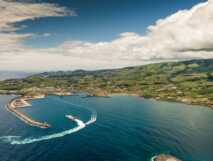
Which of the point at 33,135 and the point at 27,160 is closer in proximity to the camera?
the point at 27,160

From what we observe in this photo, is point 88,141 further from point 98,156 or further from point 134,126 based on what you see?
point 134,126

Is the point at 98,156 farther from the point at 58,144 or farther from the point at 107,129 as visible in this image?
the point at 107,129

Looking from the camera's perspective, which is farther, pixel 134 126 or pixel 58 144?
pixel 134 126

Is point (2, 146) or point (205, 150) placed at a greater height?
point (2, 146)

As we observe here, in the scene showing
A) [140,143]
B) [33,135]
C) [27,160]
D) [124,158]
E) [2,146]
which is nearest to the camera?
[27,160]

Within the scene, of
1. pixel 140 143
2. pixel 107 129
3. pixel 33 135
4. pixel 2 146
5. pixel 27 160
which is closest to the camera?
pixel 27 160

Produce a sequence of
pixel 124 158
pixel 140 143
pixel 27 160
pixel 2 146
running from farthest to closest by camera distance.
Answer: pixel 140 143 → pixel 2 146 → pixel 124 158 → pixel 27 160

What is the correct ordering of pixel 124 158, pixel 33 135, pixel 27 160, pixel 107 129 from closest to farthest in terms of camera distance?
pixel 27 160, pixel 124 158, pixel 33 135, pixel 107 129

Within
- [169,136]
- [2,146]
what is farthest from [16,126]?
[169,136]

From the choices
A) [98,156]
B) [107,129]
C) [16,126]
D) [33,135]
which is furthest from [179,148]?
[16,126]
